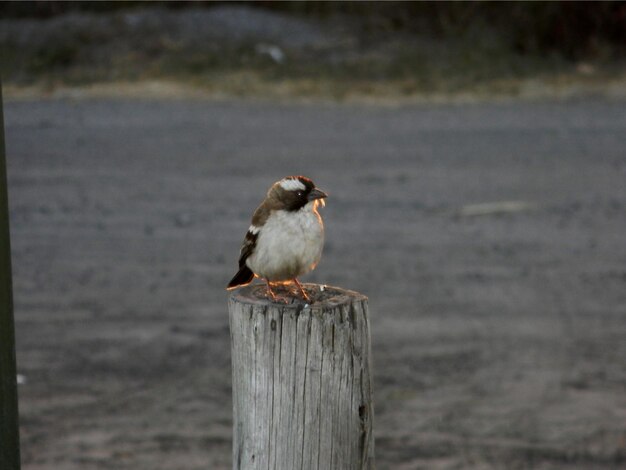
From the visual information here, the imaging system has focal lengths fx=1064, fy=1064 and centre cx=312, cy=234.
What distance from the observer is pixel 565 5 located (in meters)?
20.1

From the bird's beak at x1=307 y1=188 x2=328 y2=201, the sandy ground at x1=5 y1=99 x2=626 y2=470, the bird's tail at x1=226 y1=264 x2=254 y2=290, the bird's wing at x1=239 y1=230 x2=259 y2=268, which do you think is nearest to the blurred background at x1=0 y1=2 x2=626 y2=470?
the sandy ground at x1=5 y1=99 x2=626 y2=470

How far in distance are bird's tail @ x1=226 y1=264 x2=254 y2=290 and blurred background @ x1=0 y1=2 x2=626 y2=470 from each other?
6.97 ft

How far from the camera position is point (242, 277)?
11.6 ft

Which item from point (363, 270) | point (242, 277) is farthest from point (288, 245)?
point (363, 270)

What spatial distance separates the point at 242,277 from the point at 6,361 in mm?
971

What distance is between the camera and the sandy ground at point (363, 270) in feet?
19.1

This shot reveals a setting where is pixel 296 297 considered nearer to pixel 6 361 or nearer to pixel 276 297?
pixel 276 297

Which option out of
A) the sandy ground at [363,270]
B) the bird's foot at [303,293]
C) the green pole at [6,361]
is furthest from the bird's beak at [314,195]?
the sandy ground at [363,270]

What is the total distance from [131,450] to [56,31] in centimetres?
1554

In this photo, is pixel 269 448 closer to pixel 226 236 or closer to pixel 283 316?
pixel 283 316

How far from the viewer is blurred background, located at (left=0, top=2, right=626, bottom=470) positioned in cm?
601

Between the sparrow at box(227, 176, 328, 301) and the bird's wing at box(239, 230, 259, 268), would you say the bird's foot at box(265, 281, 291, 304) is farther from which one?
the bird's wing at box(239, 230, 259, 268)

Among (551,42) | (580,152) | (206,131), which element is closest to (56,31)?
(206,131)

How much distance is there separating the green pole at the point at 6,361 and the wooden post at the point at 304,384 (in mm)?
602
